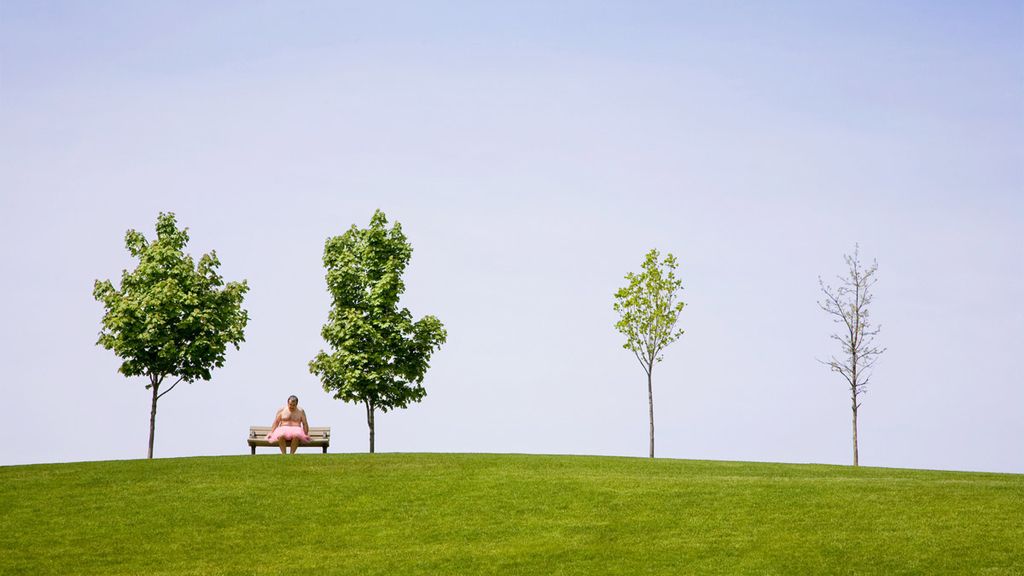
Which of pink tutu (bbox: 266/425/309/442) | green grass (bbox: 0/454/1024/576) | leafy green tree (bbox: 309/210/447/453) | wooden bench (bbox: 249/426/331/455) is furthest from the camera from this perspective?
leafy green tree (bbox: 309/210/447/453)

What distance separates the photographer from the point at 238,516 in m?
27.3

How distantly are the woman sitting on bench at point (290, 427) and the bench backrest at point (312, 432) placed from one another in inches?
121

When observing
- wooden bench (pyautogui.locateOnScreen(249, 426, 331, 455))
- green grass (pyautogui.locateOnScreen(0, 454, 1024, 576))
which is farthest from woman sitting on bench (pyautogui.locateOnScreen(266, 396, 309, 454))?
green grass (pyautogui.locateOnScreen(0, 454, 1024, 576))

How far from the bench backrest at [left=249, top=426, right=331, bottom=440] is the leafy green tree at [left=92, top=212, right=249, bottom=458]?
4.54 metres

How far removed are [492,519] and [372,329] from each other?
2225 centimetres

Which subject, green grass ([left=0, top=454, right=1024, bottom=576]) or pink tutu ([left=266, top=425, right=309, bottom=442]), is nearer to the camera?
green grass ([left=0, top=454, right=1024, bottom=576])

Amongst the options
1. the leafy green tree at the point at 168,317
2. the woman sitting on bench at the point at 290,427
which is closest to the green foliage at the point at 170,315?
the leafy green tree at the point at 168,317

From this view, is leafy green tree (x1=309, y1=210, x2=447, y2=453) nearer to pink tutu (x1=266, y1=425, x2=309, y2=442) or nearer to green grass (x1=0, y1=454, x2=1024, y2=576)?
pink tutu (x1=266, y1=425, x2=309, y2=442)

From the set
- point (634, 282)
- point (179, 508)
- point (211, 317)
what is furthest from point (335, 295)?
point (179, 508)

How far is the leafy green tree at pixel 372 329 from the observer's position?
47.2 meters

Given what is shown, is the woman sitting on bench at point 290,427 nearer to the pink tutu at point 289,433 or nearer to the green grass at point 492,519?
→ the pink tutu at point 289,433

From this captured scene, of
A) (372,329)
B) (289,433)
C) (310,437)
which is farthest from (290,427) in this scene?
(372,329)

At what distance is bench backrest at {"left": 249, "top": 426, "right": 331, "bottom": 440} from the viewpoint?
138 feet

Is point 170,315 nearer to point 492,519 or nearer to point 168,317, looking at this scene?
point 168,317
